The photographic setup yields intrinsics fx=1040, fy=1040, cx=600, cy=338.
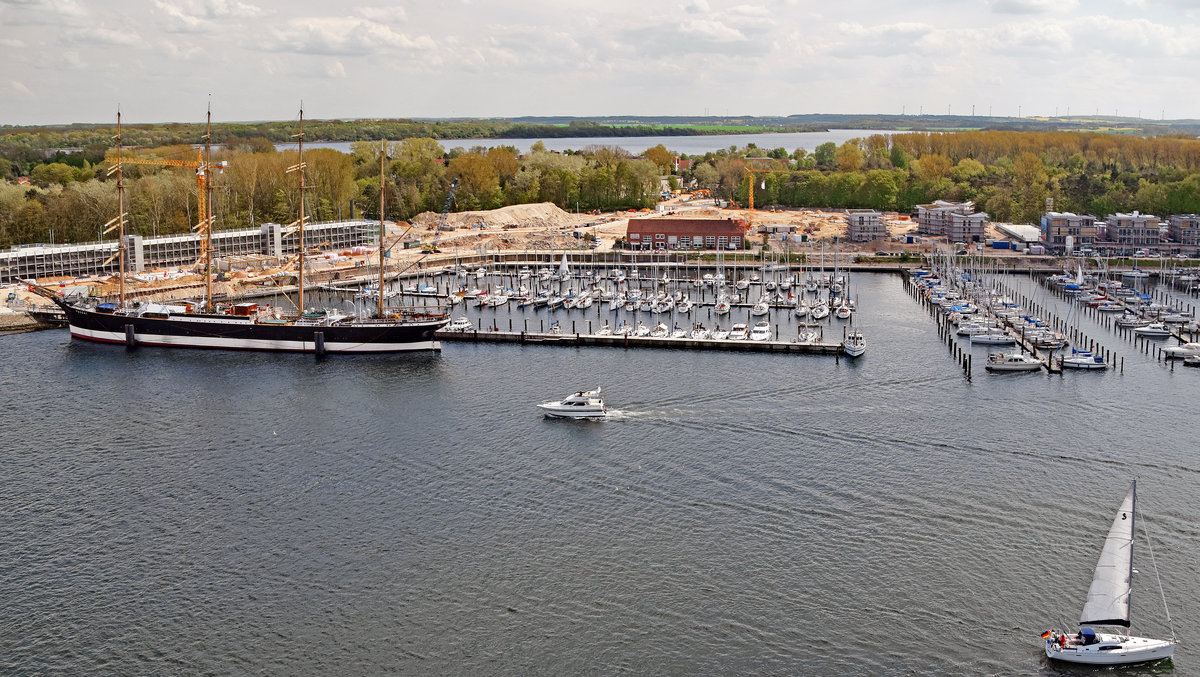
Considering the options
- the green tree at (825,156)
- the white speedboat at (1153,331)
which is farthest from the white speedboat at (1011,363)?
the green tree at (825,156)

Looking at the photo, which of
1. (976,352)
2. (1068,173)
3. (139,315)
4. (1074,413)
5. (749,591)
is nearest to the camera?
(749,591)

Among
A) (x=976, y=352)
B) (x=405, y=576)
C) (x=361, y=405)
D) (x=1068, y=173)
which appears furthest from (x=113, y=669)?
(x=1068, y=173)

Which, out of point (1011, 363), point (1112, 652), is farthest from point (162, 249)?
point (1112, 652)

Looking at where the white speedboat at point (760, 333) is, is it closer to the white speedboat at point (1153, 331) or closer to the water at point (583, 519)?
the water at point (583, 519)

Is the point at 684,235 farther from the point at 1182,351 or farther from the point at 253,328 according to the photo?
the point at 1182,351

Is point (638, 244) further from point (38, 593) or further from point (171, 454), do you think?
point (38, 593)
